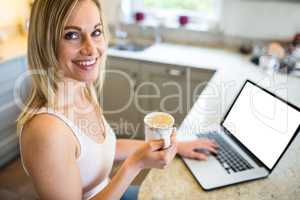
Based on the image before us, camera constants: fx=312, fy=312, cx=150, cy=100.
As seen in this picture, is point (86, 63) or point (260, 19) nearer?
point (86, 63)

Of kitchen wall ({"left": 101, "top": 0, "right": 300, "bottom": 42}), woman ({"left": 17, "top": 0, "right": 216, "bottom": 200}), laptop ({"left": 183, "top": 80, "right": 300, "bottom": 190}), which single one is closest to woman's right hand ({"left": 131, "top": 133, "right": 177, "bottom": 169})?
woman ({"left": 17, "top": 0, "right": 216, "bottom": 200})

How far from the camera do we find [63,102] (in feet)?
3.72

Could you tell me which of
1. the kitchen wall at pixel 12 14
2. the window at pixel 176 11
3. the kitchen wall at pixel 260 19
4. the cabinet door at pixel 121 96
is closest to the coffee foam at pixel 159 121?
the cabinet door at pixel 121 96

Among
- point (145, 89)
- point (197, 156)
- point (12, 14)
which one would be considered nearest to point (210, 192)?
point (197, 156)

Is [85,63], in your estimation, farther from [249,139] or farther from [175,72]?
[175,72]

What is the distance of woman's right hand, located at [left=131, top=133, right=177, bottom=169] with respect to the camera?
3.37ft

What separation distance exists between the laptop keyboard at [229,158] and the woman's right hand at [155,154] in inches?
9.2

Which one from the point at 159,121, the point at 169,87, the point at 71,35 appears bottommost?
the point at 169,87

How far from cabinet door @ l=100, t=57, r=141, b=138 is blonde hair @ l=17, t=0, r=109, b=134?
58.3 inches

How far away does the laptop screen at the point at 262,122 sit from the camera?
1.08 m

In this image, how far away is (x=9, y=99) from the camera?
2.43 m

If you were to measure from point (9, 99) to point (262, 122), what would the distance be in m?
1.96

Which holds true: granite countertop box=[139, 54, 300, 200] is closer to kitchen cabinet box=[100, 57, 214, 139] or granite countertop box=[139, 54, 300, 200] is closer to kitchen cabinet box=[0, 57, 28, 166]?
kitchen cabinet box=[100, 57, 214, 139]

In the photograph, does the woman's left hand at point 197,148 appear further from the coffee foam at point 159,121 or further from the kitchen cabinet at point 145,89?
the kitchen cabinet at point 145,89
